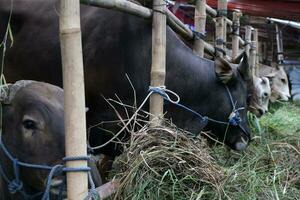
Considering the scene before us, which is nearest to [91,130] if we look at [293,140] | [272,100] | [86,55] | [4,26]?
[86,55]

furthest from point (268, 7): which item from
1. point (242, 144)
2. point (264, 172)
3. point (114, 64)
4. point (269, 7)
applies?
point (264, 172)

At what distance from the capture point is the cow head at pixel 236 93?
470cm

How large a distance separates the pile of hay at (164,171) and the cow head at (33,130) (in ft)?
1.30

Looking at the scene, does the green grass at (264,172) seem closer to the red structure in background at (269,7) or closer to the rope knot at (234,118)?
the rope knot at (234,118)

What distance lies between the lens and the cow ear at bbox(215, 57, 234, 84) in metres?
4.65

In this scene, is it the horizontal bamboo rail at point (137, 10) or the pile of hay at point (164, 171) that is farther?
the horizontal bamboo rail at point (137, 10)

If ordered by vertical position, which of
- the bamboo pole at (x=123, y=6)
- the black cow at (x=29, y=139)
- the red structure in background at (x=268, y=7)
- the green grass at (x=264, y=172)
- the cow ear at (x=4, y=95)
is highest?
the bamboo pole at (x=123, y=6)

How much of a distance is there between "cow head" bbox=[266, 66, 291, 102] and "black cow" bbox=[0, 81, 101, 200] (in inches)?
326

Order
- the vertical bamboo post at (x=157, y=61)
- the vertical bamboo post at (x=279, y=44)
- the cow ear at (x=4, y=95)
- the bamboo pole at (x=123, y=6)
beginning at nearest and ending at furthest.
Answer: the cow ear at (x=4, y=95)
the bamboo pole at (x=123, y=6)
the vertical bamboo post at (x=157, y=61)
the vertical bamboo post at (x=279, y=44)

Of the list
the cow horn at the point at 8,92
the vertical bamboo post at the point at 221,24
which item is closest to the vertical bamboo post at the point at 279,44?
the vertical bamboo post at the point at 221,24

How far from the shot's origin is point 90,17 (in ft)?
14.1

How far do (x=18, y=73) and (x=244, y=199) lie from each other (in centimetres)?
233

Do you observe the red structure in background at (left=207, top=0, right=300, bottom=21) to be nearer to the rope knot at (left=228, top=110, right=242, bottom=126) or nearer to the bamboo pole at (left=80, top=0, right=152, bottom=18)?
the rope knot at (left=228, top=110, right=242, bottom=126)

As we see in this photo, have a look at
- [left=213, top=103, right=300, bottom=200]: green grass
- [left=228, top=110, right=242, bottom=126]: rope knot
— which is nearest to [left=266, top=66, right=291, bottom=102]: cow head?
[left=213, top=103, right=300, bottom=200]: green grass
